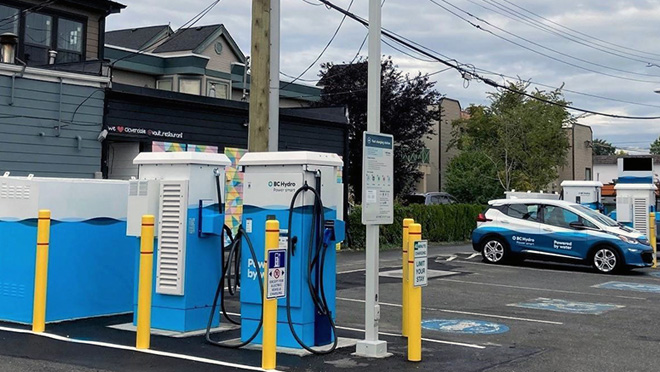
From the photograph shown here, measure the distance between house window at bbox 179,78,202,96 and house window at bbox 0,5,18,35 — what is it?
22.3 feet

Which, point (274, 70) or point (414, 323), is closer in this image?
point (414, 323)

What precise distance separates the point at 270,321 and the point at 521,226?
12854 mm

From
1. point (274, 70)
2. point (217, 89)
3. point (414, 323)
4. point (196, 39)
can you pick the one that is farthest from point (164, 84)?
point (414, 323)

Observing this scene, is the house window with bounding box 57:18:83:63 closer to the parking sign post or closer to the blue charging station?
the blue charging station

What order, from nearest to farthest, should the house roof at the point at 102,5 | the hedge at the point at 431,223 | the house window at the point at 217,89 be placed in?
the house roof at the point at 102,5, the hedge at the point at 431,223, the house window at the point at 217,89

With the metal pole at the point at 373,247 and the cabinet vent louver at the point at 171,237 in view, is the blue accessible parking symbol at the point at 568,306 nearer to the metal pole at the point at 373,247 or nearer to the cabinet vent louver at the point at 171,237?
the metal pole at the point at 373,247

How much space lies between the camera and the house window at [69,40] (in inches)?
842

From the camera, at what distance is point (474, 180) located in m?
44.2

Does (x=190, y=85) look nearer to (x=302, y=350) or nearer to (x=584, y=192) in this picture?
(x=584, y=192)

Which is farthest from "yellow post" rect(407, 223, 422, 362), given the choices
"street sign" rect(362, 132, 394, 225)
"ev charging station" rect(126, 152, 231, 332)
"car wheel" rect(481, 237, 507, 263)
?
"car wheel" rect(481, 237, 507, 263)

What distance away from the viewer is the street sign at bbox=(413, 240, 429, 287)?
855 centimetres

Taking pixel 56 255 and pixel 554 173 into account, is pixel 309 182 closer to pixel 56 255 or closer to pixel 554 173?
pixel 56 255

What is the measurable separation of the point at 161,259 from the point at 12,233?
90.2 inches

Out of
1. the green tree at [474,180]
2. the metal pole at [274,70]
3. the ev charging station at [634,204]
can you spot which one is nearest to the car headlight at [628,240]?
the ev charging station at [634,204]
